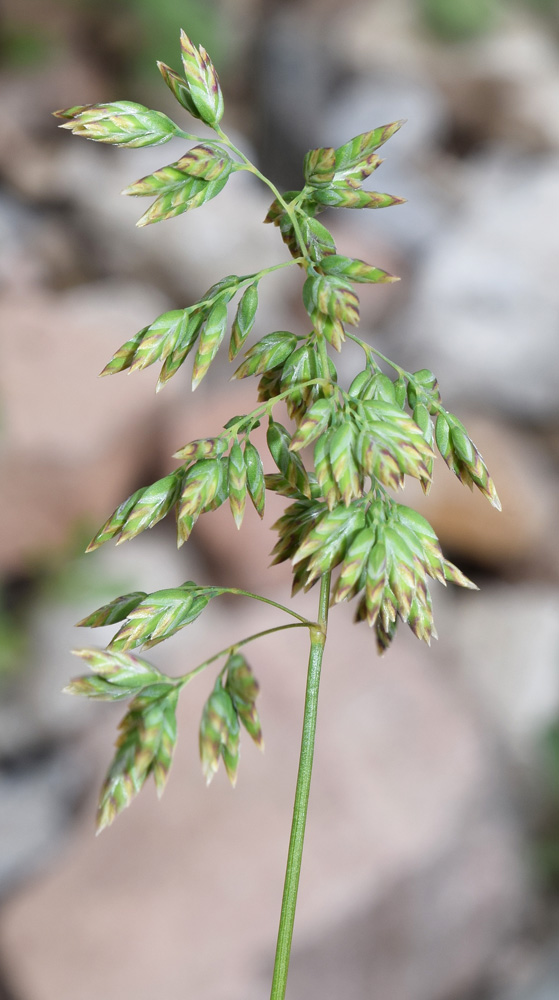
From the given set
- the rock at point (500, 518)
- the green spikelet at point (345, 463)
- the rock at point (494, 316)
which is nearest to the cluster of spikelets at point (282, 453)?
the green spikelet at point (345, 463)

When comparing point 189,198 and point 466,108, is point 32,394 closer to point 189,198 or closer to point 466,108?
point 189,198

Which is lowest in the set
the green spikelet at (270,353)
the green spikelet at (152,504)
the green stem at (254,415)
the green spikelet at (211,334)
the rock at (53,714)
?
the rock at (53,714)

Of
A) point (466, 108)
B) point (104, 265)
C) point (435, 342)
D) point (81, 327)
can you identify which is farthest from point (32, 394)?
point (466, 108)

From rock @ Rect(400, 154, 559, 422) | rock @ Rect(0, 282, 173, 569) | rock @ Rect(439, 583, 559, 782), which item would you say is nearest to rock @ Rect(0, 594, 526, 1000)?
rock @ Rect(439, 583, 559, 782)

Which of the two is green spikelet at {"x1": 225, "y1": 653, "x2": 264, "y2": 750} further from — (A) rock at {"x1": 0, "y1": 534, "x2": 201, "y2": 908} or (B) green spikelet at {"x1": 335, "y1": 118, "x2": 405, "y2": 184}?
(A) rock at {"x1": 0, "y1": 534, "x2": 201, "y2": 908}

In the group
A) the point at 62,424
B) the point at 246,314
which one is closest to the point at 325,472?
the point at 246,314

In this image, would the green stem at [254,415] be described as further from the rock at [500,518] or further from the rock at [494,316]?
the rock at [494,316]

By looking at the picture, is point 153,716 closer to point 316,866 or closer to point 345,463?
point 345,463
